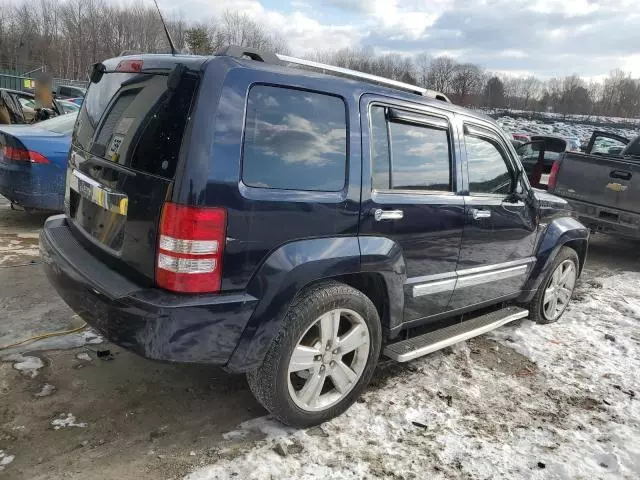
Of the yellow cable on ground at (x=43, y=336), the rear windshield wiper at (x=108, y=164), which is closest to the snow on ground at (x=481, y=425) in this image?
the rear windshield wiper at (x=108, y=164)

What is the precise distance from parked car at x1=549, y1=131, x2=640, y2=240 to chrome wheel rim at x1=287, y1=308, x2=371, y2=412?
5562 mm

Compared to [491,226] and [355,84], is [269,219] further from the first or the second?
[491,226]

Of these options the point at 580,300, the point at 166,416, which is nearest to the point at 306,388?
the point at 166,416

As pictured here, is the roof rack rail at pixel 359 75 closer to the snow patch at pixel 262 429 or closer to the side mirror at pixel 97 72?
the side mirror at pixel 97 72

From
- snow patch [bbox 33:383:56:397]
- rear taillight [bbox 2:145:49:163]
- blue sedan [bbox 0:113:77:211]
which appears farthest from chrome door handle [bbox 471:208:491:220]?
rear taillight [bbox 2:145:49:163]

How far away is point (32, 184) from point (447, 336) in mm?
4978

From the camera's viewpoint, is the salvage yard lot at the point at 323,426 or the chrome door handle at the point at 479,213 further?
the chrome door handle at the point at 479,213

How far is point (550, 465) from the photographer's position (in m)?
2.77

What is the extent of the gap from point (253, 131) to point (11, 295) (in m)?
3.12

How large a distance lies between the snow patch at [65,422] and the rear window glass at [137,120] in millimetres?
1409

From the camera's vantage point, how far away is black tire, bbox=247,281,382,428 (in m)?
2.61

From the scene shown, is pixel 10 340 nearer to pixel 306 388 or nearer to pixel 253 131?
pixel 306 388

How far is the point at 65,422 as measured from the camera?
2.76 m

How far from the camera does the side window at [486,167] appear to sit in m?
3.62
